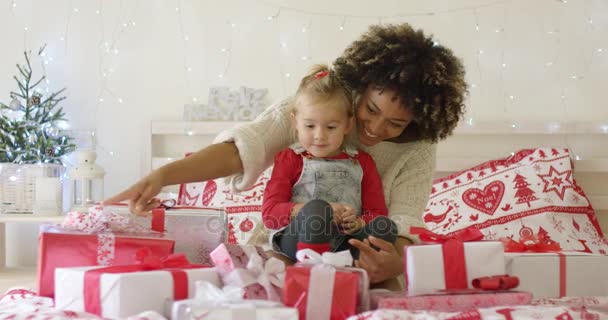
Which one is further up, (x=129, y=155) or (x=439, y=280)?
(x=129, y=155)

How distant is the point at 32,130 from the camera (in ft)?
10.5

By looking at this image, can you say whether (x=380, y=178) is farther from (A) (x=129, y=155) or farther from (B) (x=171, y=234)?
(A) (x=129, y=155)

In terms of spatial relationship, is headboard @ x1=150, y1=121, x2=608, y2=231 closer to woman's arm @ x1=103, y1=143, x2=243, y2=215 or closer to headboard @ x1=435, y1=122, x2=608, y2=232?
headboard @ x1=435, y1=122, x2=608, y2=232

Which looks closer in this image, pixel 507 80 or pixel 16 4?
pixel 507 80

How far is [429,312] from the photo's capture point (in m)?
1.11

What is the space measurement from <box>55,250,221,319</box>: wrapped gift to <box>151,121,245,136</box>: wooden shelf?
6.50 feet

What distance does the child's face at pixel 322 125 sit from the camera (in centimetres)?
169

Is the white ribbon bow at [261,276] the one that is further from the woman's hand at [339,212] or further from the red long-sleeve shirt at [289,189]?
the red long-sleeve shirt at [289,189]

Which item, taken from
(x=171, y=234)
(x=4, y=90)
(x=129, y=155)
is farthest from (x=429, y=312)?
(x=4, y=90)

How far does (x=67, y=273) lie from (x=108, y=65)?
7.69ft

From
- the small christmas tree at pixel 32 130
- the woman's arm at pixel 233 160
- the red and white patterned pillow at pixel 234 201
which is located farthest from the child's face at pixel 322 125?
→ the small christmas tree at pixel 32 130

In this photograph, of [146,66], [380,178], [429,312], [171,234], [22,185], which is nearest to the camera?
[429,312]

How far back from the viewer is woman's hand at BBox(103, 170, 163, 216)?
4.56ft

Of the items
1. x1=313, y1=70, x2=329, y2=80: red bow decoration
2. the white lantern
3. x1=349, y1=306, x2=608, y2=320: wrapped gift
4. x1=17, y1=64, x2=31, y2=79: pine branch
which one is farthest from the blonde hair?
x1=17, y1=64, x2=31, y2=79: pine branch
